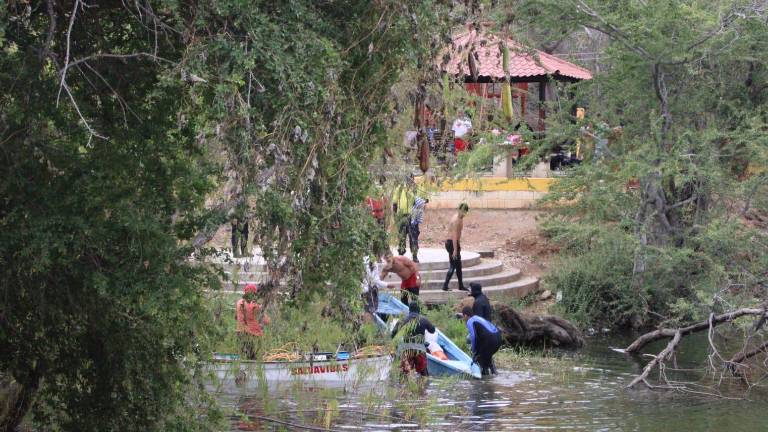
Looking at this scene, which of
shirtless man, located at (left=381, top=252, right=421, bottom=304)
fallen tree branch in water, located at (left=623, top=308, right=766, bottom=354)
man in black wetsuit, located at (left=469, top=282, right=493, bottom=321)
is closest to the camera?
fallen tree branch in water, located at (left=623, top=308, right=766, bottom=354)

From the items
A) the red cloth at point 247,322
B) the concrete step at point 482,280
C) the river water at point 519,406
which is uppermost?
the red cloth at point 247,322

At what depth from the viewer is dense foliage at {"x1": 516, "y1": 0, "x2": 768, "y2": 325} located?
21.3 metres

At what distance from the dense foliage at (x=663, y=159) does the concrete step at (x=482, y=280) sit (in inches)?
48.6

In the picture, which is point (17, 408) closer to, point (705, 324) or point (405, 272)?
point (405, 272)

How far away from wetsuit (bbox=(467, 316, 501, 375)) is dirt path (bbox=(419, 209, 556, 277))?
922 centimetres

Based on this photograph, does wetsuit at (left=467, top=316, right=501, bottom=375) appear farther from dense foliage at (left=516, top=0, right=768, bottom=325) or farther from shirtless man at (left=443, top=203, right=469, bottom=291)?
dense foliage at (left=516, top=0, right=768, bottom=325)

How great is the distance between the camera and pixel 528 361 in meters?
18.9

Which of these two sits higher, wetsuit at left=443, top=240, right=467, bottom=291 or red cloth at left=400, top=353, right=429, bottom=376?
wetsuit at left=443, top=240, right=467, bottom=291

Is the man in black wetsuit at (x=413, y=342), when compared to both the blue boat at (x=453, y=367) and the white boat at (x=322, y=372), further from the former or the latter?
the white boat at (x=322, y=372)

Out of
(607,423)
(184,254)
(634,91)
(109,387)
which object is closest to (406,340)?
(607,423)

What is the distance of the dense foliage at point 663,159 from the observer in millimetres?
21344

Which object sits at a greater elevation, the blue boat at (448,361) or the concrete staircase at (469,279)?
the concrete staircase at (469,279)

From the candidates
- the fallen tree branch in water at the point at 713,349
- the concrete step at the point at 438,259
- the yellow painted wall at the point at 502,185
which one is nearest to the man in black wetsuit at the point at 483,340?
the fallen tree branch in water at the point at 713,349

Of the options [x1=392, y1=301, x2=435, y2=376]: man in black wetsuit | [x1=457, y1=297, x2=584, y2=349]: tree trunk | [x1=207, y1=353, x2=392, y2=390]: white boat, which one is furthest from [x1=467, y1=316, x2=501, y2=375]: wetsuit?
[x1=457, y1=297, x2=584, y2=349]: tree trunk
